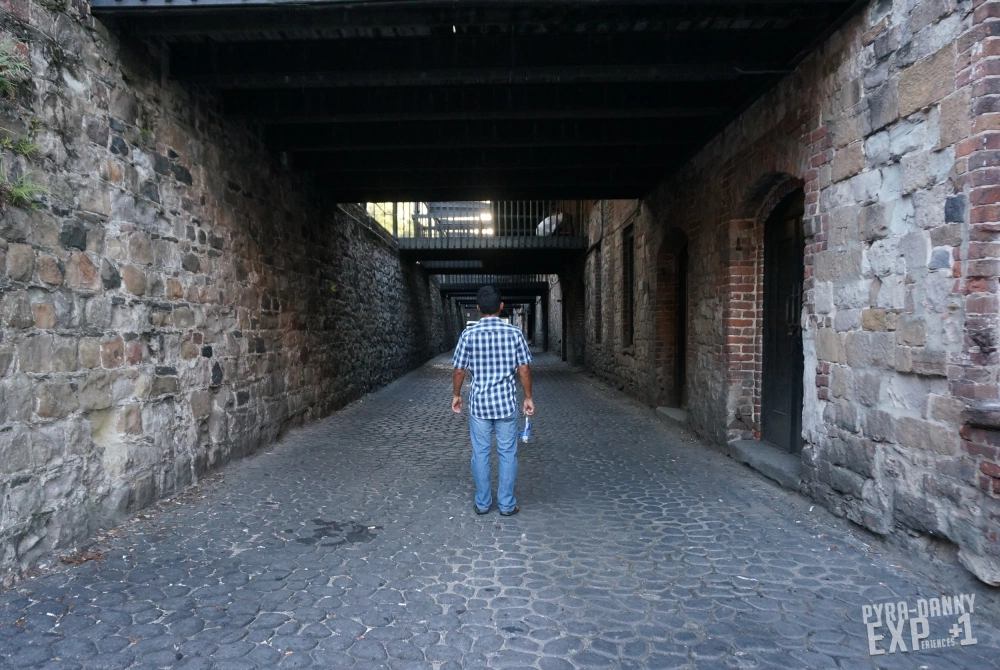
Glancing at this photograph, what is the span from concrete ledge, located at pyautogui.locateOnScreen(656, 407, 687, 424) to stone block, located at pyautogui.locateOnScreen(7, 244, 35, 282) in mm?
6228

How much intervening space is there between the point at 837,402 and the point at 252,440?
5.00 m

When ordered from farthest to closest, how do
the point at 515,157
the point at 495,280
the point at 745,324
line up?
1. the point at 495,280
2. the point at 515,157
3. the point at 745,324

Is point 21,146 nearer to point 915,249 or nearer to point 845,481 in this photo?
point 915,249

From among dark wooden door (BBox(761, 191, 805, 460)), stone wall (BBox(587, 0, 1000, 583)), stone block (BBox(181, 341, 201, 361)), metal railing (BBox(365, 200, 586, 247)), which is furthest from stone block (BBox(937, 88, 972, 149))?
metal railing (BBox(365, 200, 586, 247))

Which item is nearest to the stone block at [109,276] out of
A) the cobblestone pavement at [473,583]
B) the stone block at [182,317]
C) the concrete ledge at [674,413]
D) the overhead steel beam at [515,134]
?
the stone block at [182,317]

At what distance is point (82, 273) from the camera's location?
358cm

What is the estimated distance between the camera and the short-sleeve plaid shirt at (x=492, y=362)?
4.10 meters

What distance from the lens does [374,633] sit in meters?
2.59

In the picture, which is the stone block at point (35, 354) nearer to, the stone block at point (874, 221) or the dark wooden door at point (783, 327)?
the stone block at point (874, 221)

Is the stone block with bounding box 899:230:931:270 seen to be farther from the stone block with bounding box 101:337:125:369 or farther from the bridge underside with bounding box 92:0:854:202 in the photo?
the stone block with bounding box 101:337:125:369

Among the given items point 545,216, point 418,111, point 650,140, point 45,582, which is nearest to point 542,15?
point 418,111

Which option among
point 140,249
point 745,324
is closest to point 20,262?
point 140,249

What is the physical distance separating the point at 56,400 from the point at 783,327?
213 inches

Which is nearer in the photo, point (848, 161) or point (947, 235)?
point (947, 235)
